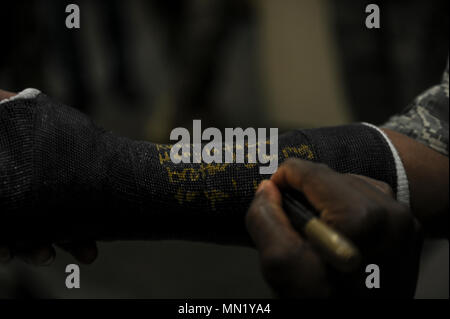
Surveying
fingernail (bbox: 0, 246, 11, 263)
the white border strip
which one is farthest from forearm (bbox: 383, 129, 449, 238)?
fingernail (bbox: 0, 246, 11, 263)

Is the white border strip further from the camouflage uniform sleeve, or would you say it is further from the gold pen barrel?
the gold pen barrel

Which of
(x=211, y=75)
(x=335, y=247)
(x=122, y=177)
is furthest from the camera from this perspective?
(x=211, y=75)

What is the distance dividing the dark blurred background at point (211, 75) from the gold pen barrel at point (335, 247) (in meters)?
0.75

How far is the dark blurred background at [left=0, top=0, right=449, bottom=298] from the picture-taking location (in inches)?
62.9

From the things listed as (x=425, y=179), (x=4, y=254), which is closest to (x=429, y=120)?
(x=425, y=179)

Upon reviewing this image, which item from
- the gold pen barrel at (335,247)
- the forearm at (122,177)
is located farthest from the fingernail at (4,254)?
the gold pen barrel at (335,247)

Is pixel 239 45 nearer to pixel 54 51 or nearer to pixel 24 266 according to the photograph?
pixel 54 51

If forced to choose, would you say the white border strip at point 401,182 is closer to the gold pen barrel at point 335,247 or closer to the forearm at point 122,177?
the forearm at point 122,177

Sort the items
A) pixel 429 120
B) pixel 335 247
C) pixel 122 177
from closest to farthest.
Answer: pixel 335 247 < pixel 122 177 < pixel 429 120

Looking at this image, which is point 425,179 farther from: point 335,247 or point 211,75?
point 211,75

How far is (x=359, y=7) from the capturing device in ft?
6.10

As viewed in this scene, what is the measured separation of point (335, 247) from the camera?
48 centimetres

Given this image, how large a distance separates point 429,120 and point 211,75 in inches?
59.8
